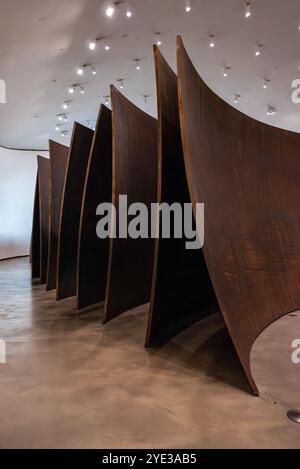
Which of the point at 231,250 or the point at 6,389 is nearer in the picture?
the point at 6,389

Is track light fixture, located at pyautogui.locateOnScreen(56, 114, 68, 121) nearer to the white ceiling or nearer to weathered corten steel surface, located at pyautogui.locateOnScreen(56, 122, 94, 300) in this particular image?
the white ceiling

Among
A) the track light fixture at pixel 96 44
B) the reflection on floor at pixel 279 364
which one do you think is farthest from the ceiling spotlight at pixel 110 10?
the reflection on floor at pixel 279 364

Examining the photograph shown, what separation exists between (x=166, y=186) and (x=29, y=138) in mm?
7716

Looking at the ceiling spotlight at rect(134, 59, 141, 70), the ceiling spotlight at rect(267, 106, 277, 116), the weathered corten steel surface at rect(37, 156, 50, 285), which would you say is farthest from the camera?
the ceiling spotlight at rect(267, 106, 277, 116)

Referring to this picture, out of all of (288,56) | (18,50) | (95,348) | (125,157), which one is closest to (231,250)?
(95,348)

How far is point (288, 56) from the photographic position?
5418 mm

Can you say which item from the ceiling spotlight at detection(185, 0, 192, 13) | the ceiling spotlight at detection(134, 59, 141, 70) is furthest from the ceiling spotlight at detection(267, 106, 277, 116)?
the ceiling spotlight at detection(185, 0, 192, 13)

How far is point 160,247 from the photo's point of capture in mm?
2453

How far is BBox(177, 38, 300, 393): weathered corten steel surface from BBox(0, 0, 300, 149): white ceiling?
1954 millimetres

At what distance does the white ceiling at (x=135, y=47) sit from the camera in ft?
13.7

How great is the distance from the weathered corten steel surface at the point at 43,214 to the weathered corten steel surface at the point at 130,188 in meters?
2.09

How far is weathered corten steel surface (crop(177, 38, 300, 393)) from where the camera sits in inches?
82.0

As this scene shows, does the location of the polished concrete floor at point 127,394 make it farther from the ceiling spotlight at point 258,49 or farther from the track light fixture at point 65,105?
the track light fixture at point 65,105

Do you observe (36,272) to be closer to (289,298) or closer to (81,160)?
(81,160)
